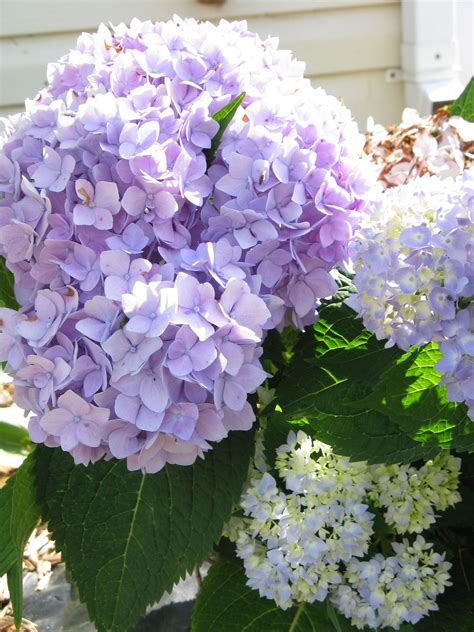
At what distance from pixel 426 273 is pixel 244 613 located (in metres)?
0.56

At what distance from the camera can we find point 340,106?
1.00 meters

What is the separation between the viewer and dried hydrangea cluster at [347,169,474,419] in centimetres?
75

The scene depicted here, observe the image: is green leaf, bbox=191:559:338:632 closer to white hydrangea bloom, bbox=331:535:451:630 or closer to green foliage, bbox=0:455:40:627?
white hydrangea bloom, bbox=331:535:451:630

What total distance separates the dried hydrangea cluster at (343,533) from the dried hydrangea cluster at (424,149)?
37 centimetres

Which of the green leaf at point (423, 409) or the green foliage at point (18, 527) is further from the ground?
the green leaf at point (423, 409)

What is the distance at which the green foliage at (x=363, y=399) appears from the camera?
2.95 feet

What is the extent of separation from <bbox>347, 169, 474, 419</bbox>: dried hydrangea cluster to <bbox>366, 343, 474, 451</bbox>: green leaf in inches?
3.5

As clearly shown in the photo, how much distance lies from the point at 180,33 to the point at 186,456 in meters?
0.48

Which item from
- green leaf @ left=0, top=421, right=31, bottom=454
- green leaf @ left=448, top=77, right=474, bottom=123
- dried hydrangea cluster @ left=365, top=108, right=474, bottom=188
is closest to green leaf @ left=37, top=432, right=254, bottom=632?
dried hydrangea cluster @ left=365, top=108, right=474, bottom=188

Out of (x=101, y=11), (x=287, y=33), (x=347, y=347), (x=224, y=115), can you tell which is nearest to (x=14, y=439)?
(x=347, y=347)

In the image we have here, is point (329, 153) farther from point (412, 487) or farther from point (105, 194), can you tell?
point (412, 487)

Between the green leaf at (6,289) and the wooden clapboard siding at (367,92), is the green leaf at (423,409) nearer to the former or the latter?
the green leaf at (6,289)

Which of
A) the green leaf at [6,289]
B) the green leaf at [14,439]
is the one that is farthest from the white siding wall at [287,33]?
the green leaf at [6,289]

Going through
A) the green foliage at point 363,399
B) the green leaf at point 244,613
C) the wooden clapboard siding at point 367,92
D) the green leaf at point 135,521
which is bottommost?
the wooden clapboard siding at point 367,92
